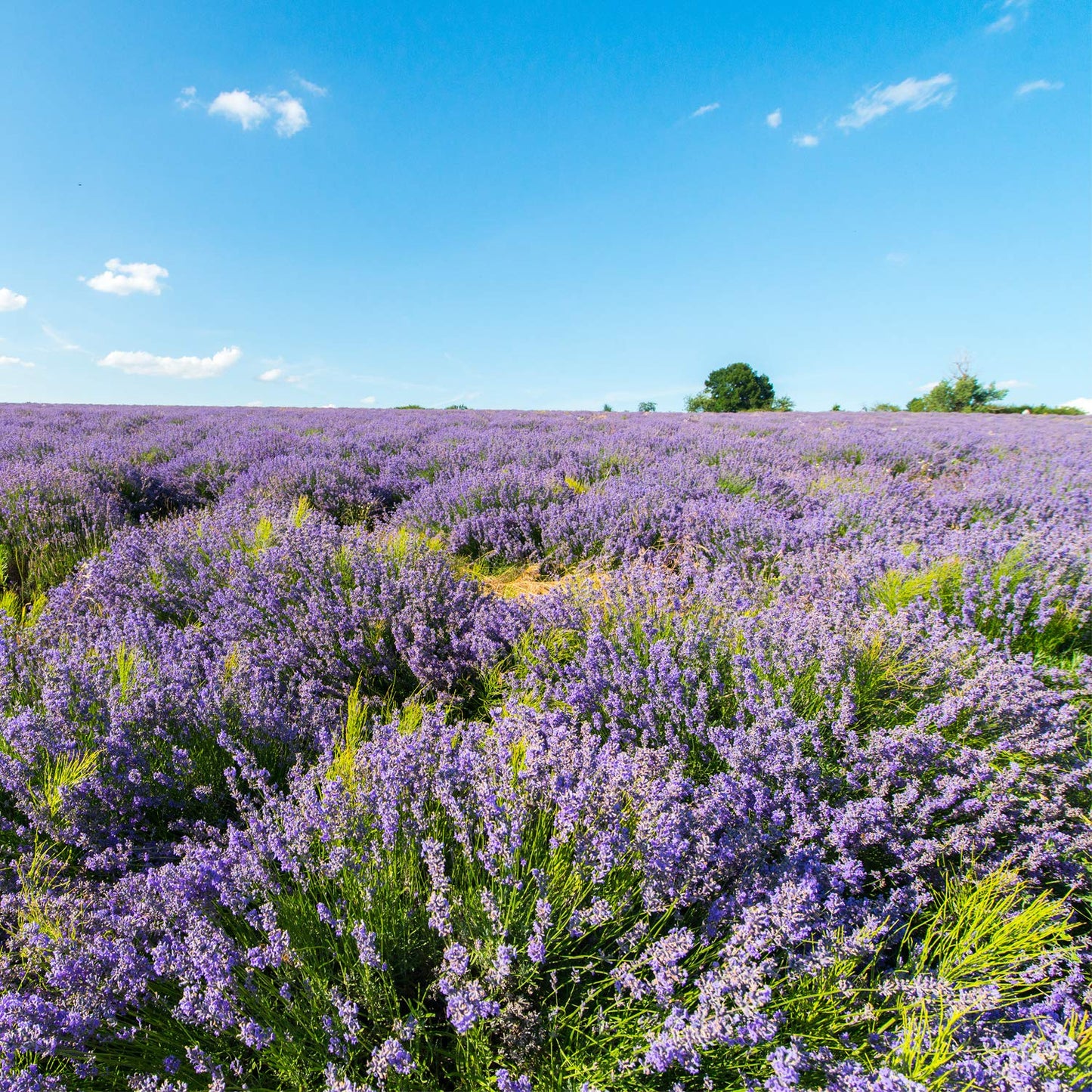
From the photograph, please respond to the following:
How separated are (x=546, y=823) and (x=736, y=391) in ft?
133

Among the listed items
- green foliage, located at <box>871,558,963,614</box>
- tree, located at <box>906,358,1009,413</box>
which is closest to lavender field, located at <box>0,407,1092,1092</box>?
green foliage, located at <box>871,558,963,614</box>

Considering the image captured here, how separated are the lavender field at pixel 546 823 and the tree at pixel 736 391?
37544mm

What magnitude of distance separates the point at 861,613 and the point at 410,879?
2156 millimetres

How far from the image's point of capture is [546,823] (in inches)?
55.6

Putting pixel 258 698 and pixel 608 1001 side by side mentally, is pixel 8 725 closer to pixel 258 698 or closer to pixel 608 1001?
pixel 258 698

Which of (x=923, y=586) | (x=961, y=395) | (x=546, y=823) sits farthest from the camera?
(x=961, y=395)

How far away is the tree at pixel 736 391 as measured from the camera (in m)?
37.9

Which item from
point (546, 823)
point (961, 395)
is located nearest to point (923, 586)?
point (546, 823)

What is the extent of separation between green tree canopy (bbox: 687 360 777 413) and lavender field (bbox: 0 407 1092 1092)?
37.2 m

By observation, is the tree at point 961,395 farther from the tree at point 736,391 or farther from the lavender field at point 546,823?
the lavender field at point 546,823

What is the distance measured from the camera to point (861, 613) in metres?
2.42

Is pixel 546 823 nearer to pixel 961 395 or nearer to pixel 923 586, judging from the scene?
pixel 923 586

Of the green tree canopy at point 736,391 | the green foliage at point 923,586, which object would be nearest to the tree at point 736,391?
the green tree canopy at point 736,391

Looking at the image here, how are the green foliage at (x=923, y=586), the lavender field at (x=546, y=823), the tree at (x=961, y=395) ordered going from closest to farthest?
the lavender field at (x=546, y=823), the green foliage at (x=923, y=586), the tree at (x=961, y=395)
